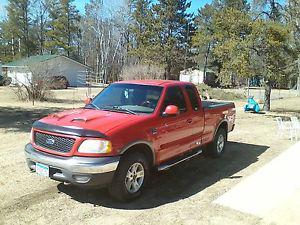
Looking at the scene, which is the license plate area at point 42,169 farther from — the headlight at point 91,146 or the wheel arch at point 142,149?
the wheel arch at point 142,149

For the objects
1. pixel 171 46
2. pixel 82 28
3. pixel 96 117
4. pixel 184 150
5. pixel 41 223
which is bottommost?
pixel 41 223

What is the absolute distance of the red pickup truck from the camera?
5203 mm

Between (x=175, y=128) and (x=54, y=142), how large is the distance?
2.20 metres

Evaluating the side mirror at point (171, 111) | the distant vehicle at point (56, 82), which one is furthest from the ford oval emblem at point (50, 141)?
the distant vehicle at point (56, 82)

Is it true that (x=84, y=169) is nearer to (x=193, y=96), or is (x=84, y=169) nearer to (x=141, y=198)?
(x=141, y=198)

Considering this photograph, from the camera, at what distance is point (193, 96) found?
7551mm

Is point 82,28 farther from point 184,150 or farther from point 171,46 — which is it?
point 184,150

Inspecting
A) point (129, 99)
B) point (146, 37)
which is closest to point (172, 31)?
point (146, 37)

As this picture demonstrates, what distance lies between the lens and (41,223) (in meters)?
4.83

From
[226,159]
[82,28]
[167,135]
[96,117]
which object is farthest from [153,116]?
[82,28]

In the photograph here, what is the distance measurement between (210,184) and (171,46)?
45999 millimetres

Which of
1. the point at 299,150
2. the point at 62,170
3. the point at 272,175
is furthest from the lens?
the point at 299,150

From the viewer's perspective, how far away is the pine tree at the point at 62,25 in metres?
63.6

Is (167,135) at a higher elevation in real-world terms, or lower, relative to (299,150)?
higher
